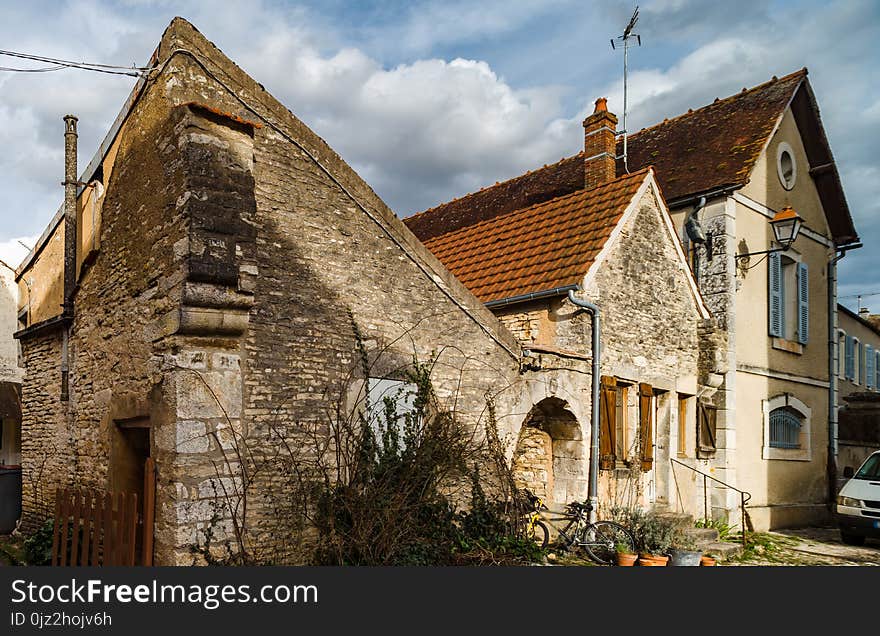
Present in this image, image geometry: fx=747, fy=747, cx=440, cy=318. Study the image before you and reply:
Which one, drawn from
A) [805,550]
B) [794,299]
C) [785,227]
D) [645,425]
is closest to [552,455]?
[645,425]

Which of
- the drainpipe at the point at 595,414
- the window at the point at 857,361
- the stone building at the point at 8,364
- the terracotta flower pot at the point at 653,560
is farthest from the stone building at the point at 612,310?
the stone building at the point at 8,364

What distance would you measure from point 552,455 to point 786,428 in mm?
6610

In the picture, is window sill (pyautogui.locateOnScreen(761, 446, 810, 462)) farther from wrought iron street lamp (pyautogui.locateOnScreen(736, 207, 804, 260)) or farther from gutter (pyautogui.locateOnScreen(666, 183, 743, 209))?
gutter (pyautogui.locateOnScreen(666, 183, 743, 209))

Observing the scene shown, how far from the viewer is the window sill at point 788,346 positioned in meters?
14.0

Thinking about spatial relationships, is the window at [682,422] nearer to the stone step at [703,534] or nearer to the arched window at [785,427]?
the stone step at [703,534]

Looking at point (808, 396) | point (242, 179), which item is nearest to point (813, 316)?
point (808, 396)

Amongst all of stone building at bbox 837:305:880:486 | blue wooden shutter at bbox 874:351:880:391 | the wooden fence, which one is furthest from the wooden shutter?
blue wooden shutter at bbox 874:351:880:391

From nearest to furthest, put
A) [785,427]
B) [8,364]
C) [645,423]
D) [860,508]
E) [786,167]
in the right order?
[645,423]
[860,508]
[785,427]
[786,167]
[8,364]

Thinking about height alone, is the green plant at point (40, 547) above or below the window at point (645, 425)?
below

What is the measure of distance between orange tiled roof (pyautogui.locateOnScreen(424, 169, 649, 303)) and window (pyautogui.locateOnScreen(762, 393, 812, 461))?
529 centimetres

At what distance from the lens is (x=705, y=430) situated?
1259cm

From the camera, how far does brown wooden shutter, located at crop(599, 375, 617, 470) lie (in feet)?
33.8

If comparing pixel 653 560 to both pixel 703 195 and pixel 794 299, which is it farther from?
pixel 794 299

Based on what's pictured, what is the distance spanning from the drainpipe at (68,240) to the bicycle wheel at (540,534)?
19.6 feet
